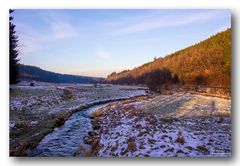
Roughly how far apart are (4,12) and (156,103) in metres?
2.50

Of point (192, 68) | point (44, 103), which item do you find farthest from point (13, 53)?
point (192, 68)

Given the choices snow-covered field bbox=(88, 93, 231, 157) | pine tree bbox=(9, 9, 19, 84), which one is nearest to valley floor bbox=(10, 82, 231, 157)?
snow-covered field bbox=(88, 93, 231, 157)

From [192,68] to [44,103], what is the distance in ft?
7.15

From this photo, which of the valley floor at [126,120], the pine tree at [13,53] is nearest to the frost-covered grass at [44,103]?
the valley floor at [126,120]

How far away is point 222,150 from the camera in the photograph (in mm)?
5379

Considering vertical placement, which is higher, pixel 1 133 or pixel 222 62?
pixel 222 62

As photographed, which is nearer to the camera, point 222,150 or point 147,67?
point 222,150

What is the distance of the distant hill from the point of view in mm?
5570

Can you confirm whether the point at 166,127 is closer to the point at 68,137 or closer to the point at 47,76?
the point at 68,137

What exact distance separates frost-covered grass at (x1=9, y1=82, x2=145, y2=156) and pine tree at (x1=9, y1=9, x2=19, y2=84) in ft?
0.50

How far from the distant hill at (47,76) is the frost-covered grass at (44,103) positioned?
0.24 ft

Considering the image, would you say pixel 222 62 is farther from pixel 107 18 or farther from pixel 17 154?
pixel 17 154

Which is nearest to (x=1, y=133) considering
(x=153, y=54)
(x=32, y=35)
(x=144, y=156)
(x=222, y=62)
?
(x=32, y=35)

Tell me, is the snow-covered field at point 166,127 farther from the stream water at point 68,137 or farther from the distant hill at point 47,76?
the distant hill at point 47,76
